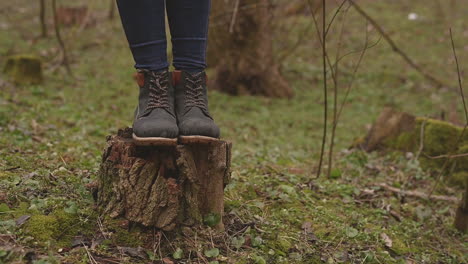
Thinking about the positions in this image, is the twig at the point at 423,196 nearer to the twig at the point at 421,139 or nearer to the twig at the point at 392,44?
the twig at the point at 421,139

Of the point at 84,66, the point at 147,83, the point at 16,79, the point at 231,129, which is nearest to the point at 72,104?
the point at 16,79

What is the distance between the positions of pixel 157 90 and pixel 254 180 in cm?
119

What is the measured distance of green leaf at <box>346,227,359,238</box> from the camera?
263cm

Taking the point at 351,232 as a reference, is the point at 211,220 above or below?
above

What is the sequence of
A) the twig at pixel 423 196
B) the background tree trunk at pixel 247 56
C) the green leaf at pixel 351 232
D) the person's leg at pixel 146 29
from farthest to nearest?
the background tree trunk at pixel 247 56 < the twig at pixel 423 196 < the green leaf at pixel 351 232 < the person's leg at pixel 146 29

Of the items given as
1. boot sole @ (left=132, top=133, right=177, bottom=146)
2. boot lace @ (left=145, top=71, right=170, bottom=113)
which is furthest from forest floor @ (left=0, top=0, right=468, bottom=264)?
boot lace @ (left=145, top=71, right=170, bottom=113)

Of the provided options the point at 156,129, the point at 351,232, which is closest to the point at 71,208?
the point at 156,129

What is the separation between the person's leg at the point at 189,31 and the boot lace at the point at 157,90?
12cm

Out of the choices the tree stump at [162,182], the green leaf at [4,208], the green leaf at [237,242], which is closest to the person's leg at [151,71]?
the tree stump at [162,182]

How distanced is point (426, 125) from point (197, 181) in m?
2.89

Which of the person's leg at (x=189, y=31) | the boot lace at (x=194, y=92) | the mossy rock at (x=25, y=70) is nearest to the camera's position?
the person's leg at (x=189, y=31)

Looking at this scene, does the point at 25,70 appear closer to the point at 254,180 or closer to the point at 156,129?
the point at 254,180

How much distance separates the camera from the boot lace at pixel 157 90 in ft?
7.47

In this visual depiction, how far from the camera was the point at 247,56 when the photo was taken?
6.96m
